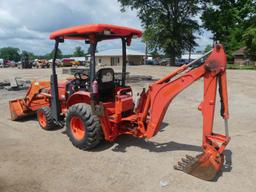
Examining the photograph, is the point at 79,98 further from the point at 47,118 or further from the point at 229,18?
the point at 229,18

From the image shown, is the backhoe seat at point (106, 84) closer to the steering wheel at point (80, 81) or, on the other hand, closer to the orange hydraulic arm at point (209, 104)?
the steering wheel at point (80, 81)

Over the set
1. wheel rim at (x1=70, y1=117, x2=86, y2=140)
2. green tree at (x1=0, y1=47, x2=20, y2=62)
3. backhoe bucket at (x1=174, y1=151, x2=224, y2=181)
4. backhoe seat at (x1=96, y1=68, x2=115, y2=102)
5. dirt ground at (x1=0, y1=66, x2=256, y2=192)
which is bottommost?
Answer: dirt ground at (x1=0, y1=66, x2=256, y2=192)

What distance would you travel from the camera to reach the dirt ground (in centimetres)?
459

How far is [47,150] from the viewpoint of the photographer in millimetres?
6168

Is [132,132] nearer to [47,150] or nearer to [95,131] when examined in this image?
[95,131]

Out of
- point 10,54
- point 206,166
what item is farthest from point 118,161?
point 10,54

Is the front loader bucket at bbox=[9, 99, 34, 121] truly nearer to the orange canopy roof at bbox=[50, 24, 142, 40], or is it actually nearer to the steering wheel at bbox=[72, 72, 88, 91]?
the steering wheel at bbox=[72, 72, 88, 91]

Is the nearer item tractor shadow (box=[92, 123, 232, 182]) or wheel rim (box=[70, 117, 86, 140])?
tractor shadow (box=[92, 123, 232, 182])

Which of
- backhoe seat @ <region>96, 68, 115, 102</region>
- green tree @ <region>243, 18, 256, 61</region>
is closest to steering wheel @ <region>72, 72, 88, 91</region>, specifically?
backhoe seat @ <region>96, 68, 115, 102</region>

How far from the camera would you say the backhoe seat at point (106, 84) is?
20.0 feet

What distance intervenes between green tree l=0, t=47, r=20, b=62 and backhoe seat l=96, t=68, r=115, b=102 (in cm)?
12000

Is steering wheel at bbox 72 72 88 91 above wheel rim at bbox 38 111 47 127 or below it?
above

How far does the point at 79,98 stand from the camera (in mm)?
6547

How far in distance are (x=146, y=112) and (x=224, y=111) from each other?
1476 mm
